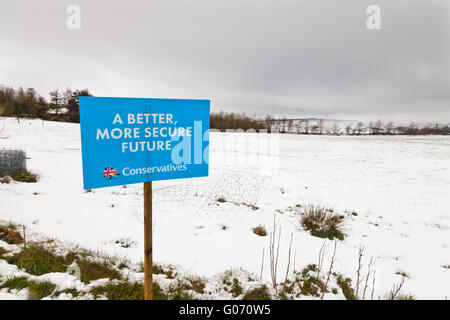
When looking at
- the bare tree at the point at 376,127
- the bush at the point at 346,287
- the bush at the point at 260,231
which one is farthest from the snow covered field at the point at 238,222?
the bare tree at the point at 376,127

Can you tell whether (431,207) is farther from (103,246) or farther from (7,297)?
(7,297)

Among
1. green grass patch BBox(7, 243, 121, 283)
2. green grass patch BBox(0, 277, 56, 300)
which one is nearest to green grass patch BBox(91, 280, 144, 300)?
green grass patch BBox(7, 243, 121, 283)

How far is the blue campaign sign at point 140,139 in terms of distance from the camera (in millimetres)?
2072

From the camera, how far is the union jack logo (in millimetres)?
2158

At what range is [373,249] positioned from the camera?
4.63m

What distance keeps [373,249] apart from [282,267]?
2553 mm

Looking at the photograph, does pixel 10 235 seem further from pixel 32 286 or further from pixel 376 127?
pixel 376 127

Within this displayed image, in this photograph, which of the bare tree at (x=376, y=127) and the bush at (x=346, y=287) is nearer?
the bush at (x=346, y=287)

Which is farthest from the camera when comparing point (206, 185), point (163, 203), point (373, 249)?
point (206, 185)

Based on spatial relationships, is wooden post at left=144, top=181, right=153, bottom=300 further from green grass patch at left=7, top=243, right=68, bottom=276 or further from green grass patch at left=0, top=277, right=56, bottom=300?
green grass patch at left=7, top=243, right=68, bottom=276

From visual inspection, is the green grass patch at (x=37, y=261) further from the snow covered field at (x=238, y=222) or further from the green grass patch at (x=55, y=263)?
the snow covered field at (x=238, y=222)

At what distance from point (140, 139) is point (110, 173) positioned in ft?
1.54
